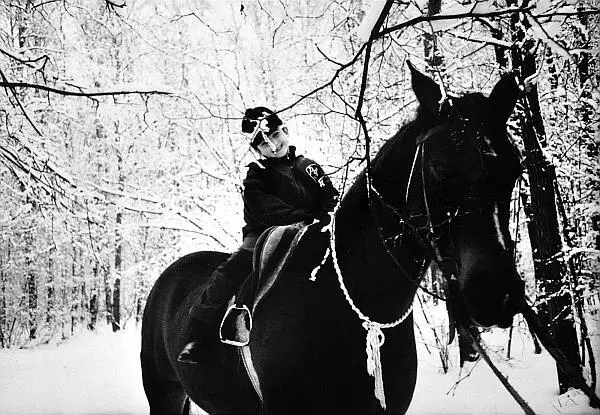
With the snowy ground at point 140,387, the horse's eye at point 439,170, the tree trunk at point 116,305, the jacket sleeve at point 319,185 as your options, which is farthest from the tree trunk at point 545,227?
the tree trunk at point 116,305

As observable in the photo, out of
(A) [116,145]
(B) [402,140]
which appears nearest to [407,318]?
(B) [402,140]

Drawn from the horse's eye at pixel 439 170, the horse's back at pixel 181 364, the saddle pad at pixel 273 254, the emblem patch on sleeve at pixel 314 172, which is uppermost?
the emblem patch on sleeve at pixel 314 172

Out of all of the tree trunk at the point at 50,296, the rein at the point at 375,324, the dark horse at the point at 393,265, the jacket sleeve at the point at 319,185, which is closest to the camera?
the dark horse at the point at 393,265

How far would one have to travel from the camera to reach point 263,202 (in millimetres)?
2490

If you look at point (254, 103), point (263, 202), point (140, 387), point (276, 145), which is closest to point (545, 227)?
point (276, 145)

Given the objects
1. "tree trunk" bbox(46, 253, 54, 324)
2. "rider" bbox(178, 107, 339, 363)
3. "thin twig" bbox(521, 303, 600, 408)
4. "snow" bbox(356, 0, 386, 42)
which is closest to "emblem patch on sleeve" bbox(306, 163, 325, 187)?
"rider" bbox(178, 107, 339, 363)

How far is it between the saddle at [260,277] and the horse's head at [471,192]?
670 millimetres

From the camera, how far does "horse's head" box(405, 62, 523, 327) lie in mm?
1354

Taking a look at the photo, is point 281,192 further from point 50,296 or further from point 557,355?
point 50,296

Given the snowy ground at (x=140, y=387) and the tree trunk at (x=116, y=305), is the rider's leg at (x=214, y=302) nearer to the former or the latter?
the snowy ground at (x=140, y=387)

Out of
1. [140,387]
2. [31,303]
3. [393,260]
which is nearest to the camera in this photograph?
[393,260]

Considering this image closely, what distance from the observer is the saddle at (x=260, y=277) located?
7.01ft

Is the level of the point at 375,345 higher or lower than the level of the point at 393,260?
lower

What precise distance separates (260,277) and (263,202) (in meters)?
0.45
